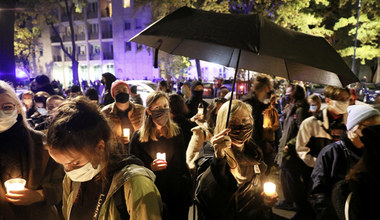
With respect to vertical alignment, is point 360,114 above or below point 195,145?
above

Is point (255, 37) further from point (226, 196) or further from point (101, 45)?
point (101, 45)

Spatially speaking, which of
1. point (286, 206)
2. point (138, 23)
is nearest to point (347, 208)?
point (286, 206)

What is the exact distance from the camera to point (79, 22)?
47.1m

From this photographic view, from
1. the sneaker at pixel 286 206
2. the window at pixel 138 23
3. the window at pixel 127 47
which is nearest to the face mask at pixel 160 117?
the sneaker at pixel 286 206

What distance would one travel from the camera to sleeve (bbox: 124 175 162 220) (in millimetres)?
1634

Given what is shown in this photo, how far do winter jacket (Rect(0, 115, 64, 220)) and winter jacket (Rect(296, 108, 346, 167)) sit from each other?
3456 millimetres

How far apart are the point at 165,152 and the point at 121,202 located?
6.53ft

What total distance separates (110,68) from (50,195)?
151 ft

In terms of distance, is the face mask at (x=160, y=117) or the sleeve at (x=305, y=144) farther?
the sleeve at (x=305, y=144)

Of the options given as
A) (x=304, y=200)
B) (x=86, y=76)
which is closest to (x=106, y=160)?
(x=304, y=200)

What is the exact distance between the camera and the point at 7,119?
103 inches

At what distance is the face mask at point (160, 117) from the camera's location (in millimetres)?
3700

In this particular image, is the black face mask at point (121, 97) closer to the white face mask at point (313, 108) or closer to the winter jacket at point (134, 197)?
the winter jacket at point (134, 197)

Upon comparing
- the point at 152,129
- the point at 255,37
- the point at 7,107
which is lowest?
the point at 152,129
